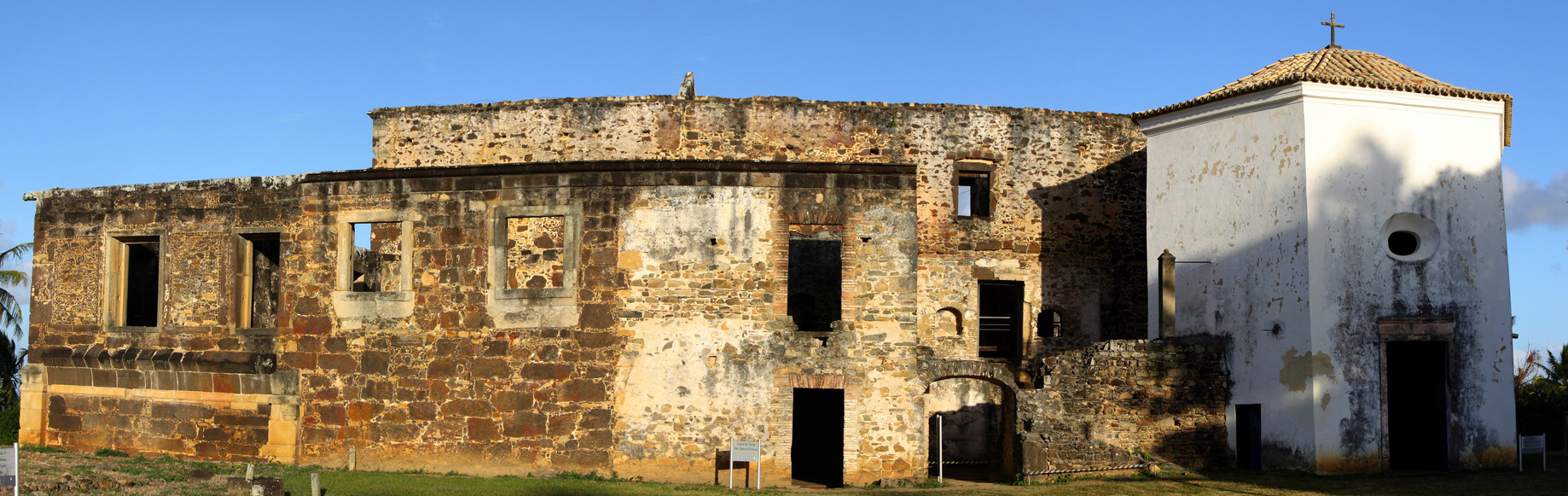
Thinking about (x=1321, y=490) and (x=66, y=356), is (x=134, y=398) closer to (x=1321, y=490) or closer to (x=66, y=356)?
(x=66, y=356)

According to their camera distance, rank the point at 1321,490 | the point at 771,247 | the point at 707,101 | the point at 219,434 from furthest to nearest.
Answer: the point at 707,101 → the point at 219,434 → the point at 771,247 → the point at 1321,490

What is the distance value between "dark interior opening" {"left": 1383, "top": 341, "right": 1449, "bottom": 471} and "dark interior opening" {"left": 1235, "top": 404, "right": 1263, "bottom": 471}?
1551 mm

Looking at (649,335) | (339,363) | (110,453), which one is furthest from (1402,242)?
(110,453)

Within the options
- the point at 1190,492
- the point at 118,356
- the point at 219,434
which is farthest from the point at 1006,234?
the point at 118,356

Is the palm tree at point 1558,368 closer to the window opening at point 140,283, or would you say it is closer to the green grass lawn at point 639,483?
the green grass lawn at point 639,483

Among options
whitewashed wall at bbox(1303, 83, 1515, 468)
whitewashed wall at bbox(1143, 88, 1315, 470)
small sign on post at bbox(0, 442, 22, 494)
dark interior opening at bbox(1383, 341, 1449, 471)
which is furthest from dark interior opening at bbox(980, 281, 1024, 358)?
small sign on post at bbox(0, 442, 22, 494)

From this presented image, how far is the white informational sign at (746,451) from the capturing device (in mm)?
Answer: 13602

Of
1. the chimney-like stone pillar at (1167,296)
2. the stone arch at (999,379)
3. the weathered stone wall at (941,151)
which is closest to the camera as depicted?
the stone arch at (999,379)

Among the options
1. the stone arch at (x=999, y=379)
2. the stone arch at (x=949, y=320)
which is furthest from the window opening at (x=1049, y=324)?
the stone arch at (x=999, y=379)

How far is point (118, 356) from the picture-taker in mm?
15914

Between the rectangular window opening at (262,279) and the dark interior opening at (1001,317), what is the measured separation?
10949 mm

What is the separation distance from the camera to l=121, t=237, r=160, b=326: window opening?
54.1 ft

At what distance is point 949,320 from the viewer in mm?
19031

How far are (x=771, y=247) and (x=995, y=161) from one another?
21.6ft
